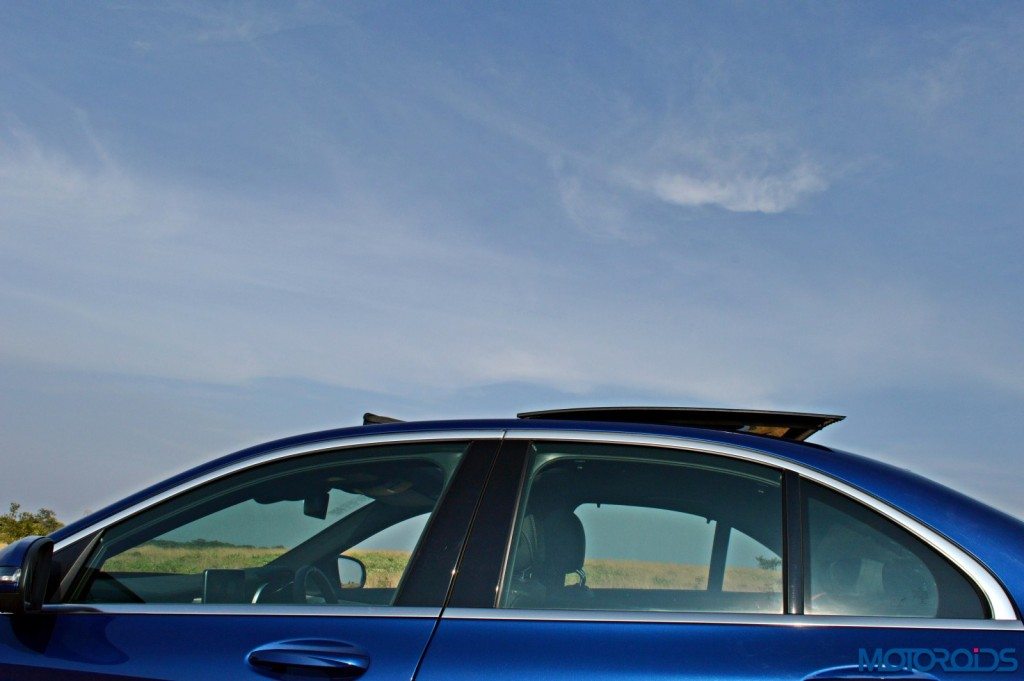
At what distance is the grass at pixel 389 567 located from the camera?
266 centimetres

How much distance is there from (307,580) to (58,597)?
2.37 ft

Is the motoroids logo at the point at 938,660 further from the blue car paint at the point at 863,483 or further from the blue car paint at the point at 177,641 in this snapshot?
the blue car paint at the point at 177,641

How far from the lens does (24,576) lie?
270 centimetres

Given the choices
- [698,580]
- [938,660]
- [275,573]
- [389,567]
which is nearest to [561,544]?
[698,580]

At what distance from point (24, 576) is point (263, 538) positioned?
68 cm

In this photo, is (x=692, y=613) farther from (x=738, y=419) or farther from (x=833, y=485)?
(x=738, y=419)

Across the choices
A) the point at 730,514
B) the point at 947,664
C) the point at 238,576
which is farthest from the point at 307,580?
the point at 947,664

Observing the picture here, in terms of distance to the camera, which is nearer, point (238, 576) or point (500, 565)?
point (500, 565)

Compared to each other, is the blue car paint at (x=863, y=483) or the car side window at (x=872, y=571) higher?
the blue car paint at (x=863, y=483)

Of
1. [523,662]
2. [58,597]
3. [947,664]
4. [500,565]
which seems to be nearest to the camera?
[947,664]

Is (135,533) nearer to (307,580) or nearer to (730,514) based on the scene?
(307,580)

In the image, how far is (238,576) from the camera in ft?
9.83

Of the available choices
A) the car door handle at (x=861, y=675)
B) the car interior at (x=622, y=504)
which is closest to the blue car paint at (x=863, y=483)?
the car interior at (x=622, y=504)

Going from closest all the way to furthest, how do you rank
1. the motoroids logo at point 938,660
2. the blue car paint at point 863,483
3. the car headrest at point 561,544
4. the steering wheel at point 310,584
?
1. the motoroids logo at point 938,660
2. the blue car paint at point 863,483
3. the car headrest at point 561,544
4. the steering wheel at point 310,584
